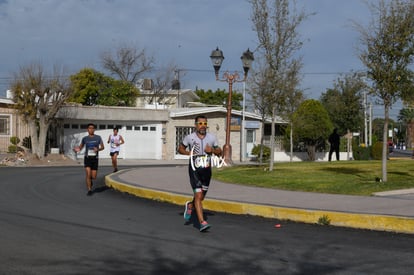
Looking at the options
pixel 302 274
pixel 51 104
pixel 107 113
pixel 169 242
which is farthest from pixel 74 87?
pixel 302 274

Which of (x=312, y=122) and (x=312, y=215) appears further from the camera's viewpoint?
(x=312, y=122)

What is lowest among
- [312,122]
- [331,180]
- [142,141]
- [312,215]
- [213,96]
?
[312,215]

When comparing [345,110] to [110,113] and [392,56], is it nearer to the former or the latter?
[110,113]

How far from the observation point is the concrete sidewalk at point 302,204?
9211 mm

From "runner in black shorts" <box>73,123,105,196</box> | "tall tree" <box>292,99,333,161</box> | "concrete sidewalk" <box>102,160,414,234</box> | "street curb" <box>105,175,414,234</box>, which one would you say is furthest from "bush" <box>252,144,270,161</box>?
"street curb" <box>105,175,414,234</box>

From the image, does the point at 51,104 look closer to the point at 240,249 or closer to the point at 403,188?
the point at 403,188

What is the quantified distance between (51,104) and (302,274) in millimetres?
25073

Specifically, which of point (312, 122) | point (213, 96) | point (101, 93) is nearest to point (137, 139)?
point (312, 122)

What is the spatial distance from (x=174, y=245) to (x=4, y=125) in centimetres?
2892

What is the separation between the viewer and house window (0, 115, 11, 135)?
112 feet

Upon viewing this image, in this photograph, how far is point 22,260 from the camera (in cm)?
656

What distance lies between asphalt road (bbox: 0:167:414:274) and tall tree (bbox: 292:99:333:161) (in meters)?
25.5

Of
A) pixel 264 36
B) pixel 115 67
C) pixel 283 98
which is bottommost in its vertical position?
pixel 283 98

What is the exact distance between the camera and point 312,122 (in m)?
36.6
